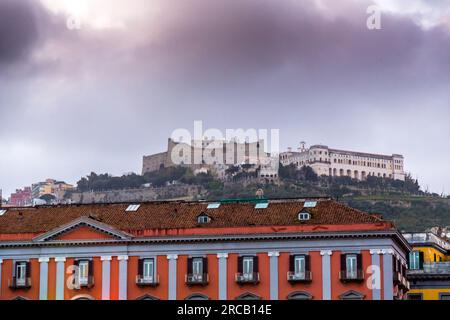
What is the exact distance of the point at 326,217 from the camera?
75000mm

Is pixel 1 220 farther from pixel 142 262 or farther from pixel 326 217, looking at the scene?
pixel 326 217

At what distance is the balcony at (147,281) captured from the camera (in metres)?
75.1

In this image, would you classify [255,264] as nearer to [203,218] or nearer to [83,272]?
[203,218]

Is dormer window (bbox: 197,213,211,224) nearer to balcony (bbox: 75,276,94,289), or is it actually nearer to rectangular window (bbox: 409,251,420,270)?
balcony (bbox: 75,276,94,289)

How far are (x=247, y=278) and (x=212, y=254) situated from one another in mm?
3062

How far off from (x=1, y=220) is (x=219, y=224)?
17007 millimetres

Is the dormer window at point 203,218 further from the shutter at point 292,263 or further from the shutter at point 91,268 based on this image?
the shutter at point 91,268

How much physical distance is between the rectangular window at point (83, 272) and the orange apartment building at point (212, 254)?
69mm

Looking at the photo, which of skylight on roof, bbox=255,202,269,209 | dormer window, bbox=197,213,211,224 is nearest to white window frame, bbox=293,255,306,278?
skylight on roof, bbox=255,202,269,209

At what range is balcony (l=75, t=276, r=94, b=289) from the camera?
75.7 m

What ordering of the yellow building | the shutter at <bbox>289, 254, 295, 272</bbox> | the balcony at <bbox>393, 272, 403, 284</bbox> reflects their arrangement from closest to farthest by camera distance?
the balcony at <bbox>393, 272, 403, 284</bbox>
the shutter at <bbox>289, 254, 295, 272</bbox>
the yellow building

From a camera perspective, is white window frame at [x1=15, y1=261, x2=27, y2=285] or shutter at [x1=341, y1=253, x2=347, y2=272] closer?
shutter at [x1=341, y1=253, x2=347, y2=272]

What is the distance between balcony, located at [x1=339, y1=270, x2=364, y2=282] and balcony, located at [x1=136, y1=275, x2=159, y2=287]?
41.3 ft
